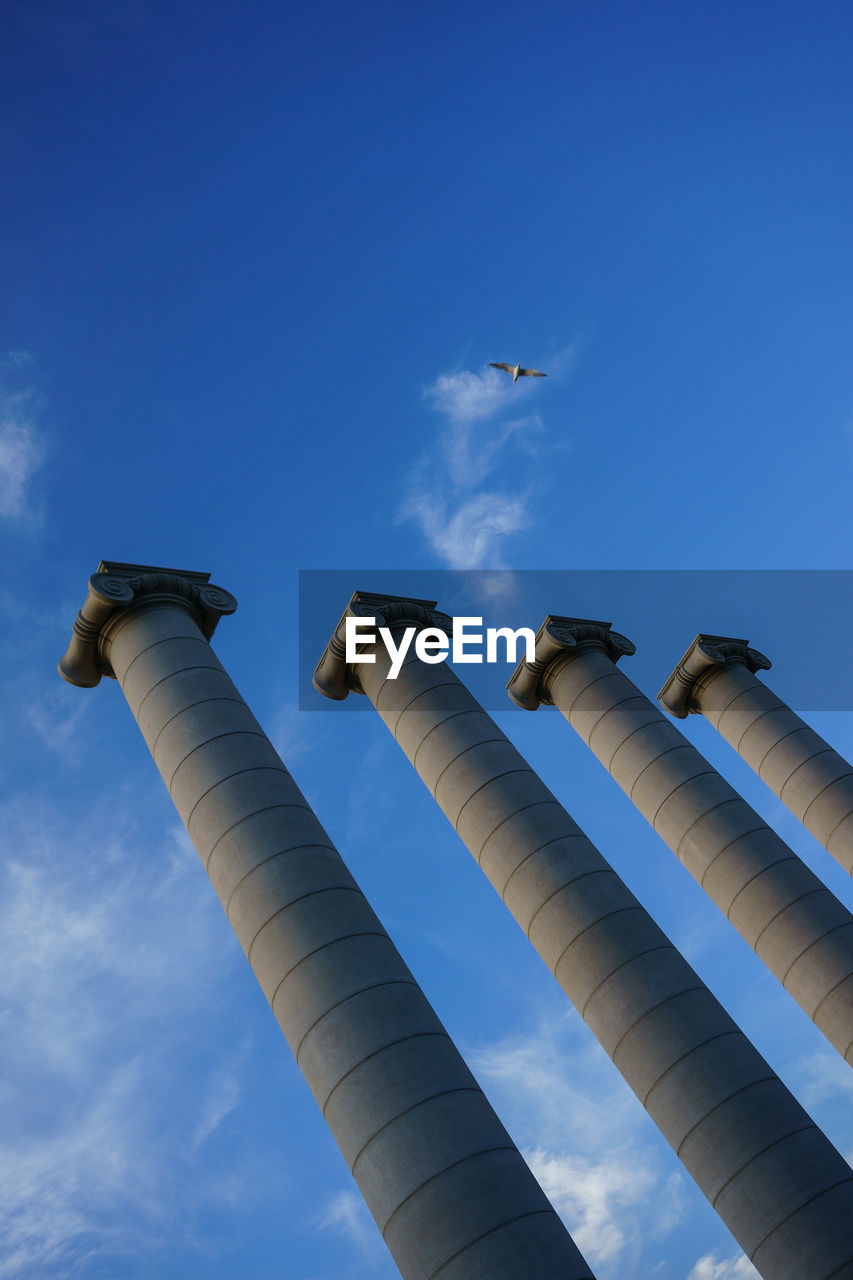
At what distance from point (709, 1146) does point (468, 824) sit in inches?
570

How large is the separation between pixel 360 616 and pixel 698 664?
21.1m

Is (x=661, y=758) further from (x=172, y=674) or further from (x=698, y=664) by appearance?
(x=172, y=674)

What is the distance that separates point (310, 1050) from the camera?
2625 centimetres

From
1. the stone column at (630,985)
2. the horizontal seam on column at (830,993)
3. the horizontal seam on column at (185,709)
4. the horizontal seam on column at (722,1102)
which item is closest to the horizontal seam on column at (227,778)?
the horizontal seam on column at (185,709)

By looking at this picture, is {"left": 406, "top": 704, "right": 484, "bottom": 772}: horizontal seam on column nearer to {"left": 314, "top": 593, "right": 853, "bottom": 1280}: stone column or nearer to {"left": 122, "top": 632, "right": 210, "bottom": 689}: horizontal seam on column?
{"left": 314, "top": 593, "right": 853, "bottom": 1280}: stone column

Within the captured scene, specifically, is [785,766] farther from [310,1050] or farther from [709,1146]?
[310,1050]

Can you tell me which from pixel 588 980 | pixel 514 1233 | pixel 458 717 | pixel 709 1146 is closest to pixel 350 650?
pixel 458 717

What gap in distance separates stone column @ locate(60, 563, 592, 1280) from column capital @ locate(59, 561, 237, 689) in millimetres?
184

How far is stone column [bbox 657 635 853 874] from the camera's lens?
1901 inches

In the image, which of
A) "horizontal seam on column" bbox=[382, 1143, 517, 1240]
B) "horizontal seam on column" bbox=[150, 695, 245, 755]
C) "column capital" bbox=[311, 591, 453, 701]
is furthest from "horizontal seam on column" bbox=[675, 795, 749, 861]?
"horizontal seam on column" bbox=[382, 1143, 517, 1240]

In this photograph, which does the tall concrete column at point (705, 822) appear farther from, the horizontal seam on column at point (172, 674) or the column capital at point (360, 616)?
the horizontal seam on column at point (172, 674)

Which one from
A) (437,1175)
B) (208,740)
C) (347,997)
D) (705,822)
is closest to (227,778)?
(208,740)

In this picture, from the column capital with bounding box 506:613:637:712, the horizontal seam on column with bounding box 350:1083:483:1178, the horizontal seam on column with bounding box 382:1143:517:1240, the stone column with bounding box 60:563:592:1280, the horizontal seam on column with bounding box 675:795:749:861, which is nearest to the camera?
the stone column with bounding box 60:563:592:1280

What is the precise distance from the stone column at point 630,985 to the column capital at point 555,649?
7030 mm
